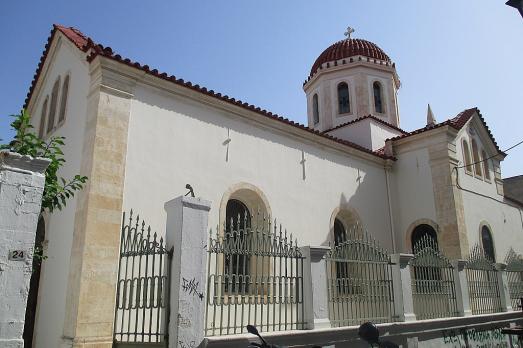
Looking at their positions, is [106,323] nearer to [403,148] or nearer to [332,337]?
[332,337]

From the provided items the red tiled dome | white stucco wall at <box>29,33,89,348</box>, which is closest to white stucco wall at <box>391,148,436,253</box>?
the red tiled dome

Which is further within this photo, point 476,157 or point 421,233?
point 476,157

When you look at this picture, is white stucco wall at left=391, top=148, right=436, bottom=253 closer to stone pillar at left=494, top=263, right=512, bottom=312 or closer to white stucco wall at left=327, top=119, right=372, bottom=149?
white stucco wall at left=327, top=119, right=372, bottom=149

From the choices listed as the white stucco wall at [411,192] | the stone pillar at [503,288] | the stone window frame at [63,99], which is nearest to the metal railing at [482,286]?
the stone pillar at [503,288]

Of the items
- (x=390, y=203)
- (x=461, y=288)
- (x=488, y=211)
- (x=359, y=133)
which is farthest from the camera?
(x=359, y=133)

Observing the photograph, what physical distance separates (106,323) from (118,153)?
2.94m

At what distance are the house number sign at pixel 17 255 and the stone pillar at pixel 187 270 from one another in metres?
1.83

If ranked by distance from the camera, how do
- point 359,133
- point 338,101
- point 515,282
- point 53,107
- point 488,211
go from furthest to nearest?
point 338,101 → point 359,133 → point 488,211 → point 515,282 → point 53,107

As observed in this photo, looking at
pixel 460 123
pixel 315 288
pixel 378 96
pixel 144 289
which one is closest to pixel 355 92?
pixel 378 96

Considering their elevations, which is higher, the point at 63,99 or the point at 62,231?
the point at 63,99

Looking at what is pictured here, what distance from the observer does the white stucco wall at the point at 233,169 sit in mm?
8578

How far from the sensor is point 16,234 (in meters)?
4.26

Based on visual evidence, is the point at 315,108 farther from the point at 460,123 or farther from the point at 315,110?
the point at 460,123

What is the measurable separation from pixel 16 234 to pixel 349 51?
663 inches
